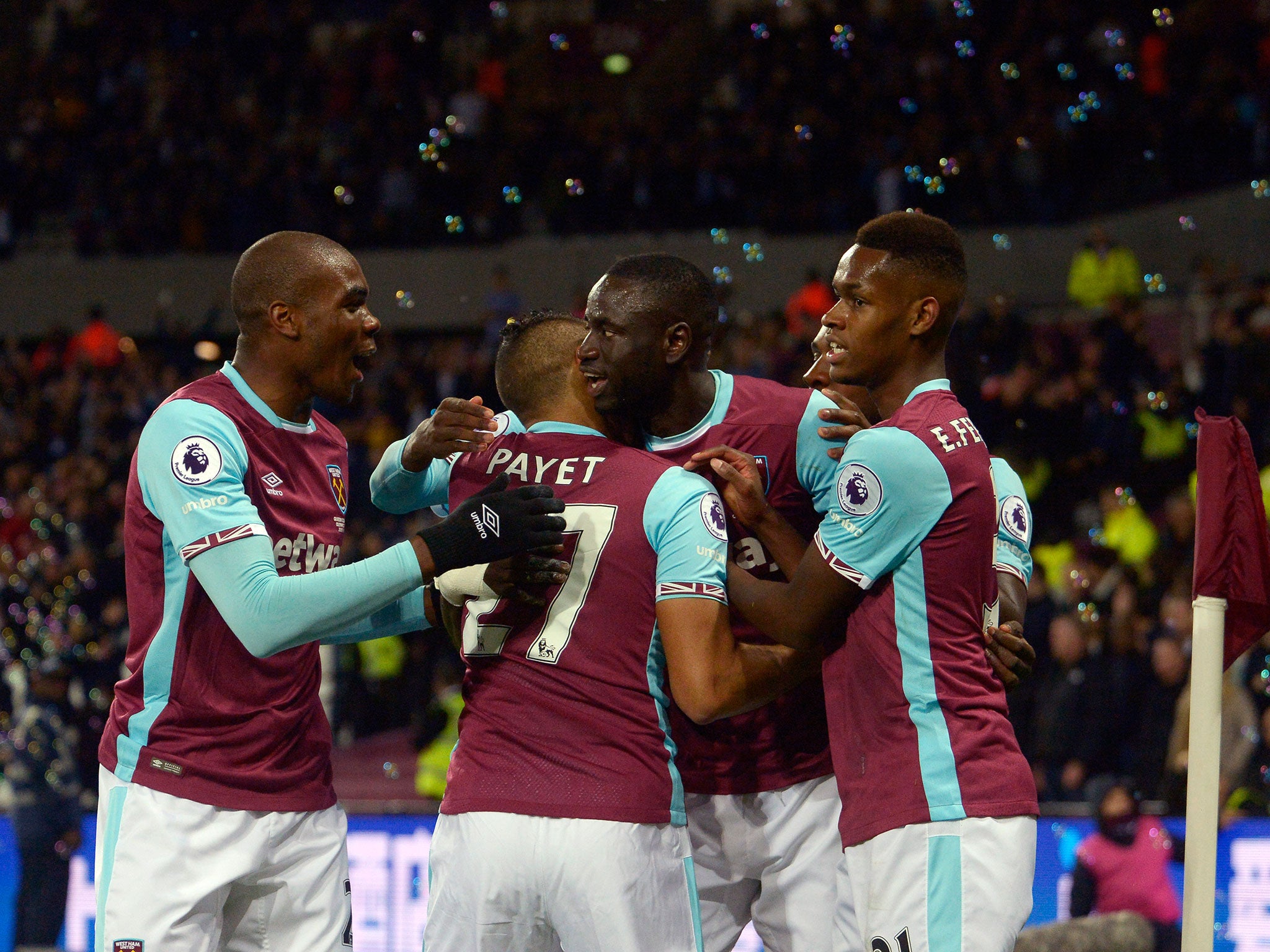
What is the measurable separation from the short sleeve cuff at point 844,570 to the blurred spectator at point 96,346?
1492cm

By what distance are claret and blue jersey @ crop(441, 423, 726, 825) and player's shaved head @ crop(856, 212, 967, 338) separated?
0.82 m

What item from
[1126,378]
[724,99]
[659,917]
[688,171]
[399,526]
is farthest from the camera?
[724,99]

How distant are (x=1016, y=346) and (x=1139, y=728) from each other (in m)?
4.07

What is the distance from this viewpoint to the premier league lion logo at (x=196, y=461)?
11.9 ft

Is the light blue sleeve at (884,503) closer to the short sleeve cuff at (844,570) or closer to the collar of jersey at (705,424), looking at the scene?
the short sleeve cuff at (844,570)

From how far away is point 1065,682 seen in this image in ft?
29.6

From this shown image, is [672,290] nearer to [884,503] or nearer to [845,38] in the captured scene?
[884,503]

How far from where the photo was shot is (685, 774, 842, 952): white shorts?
4.09 metres

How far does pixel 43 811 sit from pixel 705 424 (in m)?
6.97

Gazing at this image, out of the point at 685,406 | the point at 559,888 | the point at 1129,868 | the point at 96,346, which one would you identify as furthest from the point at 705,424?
the point at 96,346

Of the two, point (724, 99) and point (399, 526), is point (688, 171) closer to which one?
point (724, 99)

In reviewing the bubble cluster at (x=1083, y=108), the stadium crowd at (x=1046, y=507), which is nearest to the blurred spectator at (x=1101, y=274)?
the stadium crowd at (x=1046, y=507)

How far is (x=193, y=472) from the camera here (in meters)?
3.63

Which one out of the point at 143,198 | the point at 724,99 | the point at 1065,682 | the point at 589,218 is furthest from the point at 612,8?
the point at 1065,682
